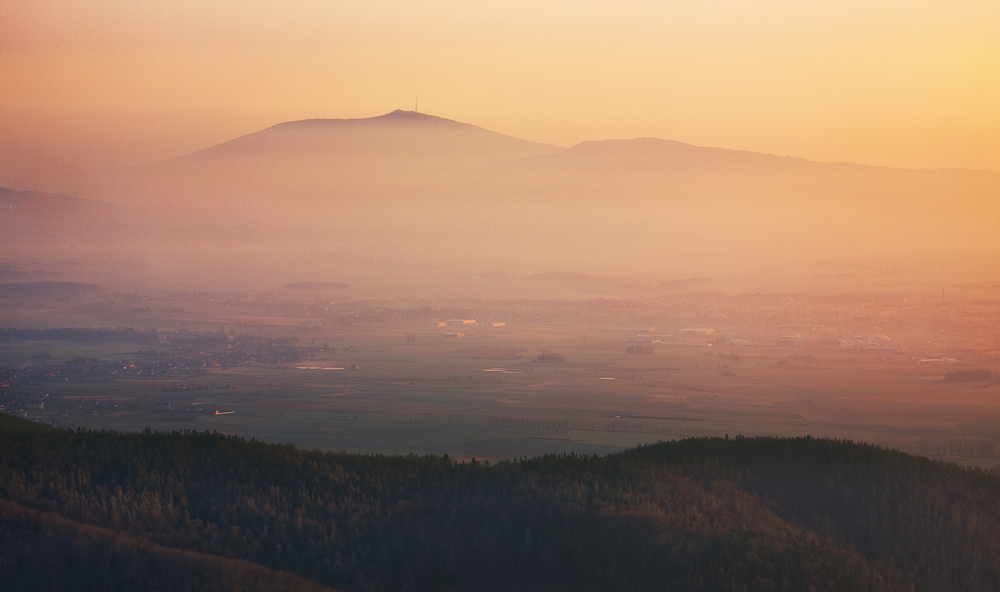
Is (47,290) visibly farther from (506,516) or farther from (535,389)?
(506,516)

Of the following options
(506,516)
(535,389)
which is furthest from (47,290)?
(506,516)

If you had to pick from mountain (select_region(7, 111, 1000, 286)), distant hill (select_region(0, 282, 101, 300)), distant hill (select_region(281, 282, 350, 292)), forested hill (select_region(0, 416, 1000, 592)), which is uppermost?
mountain (select_region(7, 111, 1000, 286))

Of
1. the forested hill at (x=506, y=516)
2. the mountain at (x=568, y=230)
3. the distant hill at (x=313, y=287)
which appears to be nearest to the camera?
the forested hill at (x=506, y=516)

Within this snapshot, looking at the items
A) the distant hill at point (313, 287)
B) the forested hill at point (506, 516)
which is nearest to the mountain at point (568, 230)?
the distant hill at point (313, 287)

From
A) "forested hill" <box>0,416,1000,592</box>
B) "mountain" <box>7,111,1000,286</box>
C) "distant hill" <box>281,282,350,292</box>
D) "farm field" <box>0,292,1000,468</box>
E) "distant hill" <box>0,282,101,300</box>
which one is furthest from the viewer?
"mountain" <box>7,111,1000,286</box>

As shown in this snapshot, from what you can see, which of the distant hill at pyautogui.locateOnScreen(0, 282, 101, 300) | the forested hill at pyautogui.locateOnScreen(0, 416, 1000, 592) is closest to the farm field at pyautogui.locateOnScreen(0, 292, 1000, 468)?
the distant hill at pyautogui.locateOnScreen(0, 282, 101, 300)

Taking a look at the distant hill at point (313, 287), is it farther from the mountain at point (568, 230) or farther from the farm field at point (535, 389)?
the farm field at point (535, 389)

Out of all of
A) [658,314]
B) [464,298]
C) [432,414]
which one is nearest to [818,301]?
[658,314]

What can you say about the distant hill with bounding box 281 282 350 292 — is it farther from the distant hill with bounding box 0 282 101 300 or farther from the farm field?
the farm field

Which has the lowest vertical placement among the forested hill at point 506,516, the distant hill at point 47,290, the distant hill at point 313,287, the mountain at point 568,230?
the forested hill at point 506,516
